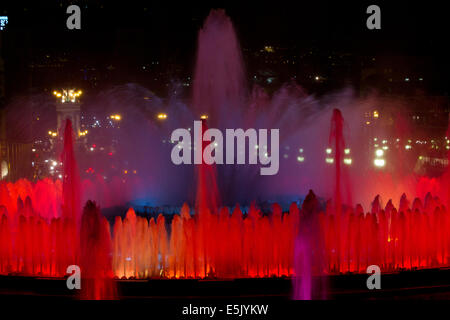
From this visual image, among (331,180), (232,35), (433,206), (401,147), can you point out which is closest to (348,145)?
(401,147)

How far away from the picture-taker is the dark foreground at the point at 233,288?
1127 centimetres

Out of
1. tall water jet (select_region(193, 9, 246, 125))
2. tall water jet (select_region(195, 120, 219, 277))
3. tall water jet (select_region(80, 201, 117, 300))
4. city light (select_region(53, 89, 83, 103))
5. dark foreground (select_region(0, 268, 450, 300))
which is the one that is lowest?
dark foreground (select_region(0, 268, 450, 300))

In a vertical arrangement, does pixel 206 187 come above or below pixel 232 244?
above

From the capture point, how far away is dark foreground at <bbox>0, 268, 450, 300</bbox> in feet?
37.0

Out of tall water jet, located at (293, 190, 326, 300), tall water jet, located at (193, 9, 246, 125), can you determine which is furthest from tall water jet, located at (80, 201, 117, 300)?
tall water jet, located at (193, 9, 246, 125)

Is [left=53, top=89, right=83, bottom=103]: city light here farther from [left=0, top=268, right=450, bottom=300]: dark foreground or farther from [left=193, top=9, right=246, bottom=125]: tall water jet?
[left=0, top=268, right=450, bottom=300]: dark foreground

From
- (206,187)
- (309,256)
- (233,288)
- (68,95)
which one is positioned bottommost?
(233,288)

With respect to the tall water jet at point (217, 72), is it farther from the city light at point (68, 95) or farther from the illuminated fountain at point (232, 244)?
the city light at point (68, 95)

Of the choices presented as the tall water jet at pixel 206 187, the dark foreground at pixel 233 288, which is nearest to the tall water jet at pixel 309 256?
the dark foreground at pixel 233 288

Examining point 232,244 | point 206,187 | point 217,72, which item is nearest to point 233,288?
point 232,244

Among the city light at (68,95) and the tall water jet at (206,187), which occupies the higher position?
the city light at (68,95)

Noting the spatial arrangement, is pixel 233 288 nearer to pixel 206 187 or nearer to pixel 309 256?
pixel 309 256

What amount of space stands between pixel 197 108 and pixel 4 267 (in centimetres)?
1174

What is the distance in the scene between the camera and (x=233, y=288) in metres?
11.4
